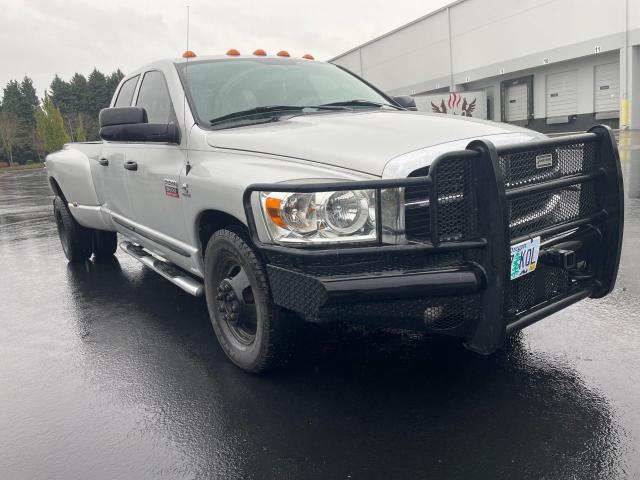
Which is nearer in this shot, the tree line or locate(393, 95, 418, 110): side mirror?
locate(393, 95, 418, 110): side mirror

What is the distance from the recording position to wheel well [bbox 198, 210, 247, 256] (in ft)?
10.7

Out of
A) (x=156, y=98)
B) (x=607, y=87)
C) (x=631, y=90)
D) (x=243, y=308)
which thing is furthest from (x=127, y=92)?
(x=607, y=87)

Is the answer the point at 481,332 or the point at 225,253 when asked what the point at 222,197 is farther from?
the point at 481,332

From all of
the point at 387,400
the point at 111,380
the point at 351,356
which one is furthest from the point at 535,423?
the point at 111,380

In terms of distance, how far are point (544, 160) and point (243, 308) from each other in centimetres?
173

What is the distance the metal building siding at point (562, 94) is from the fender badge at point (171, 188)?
35578 millimetres

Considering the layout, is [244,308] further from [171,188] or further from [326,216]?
[171,188]

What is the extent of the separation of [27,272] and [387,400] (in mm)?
4911

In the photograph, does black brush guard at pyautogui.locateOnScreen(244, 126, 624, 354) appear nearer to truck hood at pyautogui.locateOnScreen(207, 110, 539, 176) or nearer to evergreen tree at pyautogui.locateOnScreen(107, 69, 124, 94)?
truck hood at pyautogui.locateOnScreen(207, 110, 539, 176)

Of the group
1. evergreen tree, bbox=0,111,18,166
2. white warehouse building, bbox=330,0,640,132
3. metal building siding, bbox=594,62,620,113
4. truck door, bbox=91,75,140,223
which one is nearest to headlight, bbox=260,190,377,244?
truck door, bbox=91,75,140,223

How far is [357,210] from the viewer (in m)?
2.68

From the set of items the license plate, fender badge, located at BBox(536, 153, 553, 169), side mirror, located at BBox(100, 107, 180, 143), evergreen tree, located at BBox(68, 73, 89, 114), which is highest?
evergreen tree, located at BBox(68, 73, 89, 114)

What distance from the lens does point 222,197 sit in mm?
3188

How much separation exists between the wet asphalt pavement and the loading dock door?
124 feet
